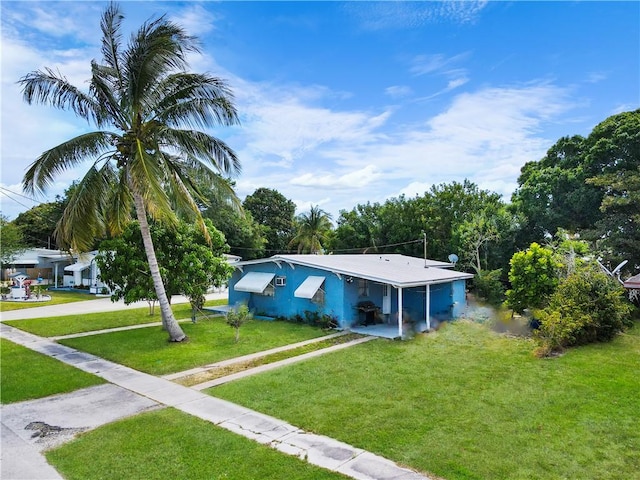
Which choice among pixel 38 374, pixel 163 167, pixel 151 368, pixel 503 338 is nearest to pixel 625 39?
pixel 503 338

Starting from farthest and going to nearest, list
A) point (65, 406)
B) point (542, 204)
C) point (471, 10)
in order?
1. point (542, 204)
2. point (471, 10)
3. point (65, 406)

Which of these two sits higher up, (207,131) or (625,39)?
(625,39)

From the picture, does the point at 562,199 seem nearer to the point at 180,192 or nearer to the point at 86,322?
the point at 180,192

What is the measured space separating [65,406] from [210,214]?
34011 mm

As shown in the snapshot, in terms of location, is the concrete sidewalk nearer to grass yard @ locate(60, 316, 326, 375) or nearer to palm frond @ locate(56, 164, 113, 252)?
grass yard @ locate(60, 316, 326, 375)

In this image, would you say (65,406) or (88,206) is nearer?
(65,406)

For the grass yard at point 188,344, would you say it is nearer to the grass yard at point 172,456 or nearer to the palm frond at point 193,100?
the grass yard at point 172,456

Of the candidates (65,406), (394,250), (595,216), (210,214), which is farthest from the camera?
(210,214)

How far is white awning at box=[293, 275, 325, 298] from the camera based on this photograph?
17281mm

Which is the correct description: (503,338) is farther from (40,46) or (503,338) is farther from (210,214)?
(210,214)

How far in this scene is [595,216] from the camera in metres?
26.6

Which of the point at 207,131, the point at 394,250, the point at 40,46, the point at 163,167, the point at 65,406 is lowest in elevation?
the point at 65,406

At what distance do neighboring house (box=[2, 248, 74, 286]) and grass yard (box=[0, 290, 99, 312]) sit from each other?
5.95m

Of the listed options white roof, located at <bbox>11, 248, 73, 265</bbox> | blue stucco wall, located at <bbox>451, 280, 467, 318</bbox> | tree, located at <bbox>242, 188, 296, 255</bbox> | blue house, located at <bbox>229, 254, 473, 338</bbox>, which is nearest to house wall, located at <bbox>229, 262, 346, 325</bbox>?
blue house, located at <bbox>229, 254, 473, 338</bbox>
